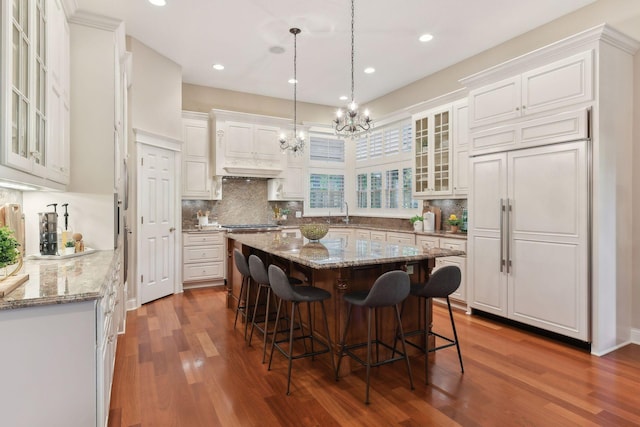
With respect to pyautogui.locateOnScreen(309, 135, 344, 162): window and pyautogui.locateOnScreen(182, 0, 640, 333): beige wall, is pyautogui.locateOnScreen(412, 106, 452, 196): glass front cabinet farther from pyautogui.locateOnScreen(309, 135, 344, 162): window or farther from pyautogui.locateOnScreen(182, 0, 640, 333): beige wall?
pyautogui.locateOnScreen(309, 135, 344, 162): window

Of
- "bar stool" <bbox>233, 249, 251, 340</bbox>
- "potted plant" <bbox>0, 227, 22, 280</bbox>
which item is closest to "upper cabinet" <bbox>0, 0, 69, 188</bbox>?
"potted plant" <bbox>0, 227, 22, 280</bbox>

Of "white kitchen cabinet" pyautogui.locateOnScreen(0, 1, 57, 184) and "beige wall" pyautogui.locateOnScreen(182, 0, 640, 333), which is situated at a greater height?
"beige wall" pyautogui.locateOnScreen(182, 0, 640, 333)

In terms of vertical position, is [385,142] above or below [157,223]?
above

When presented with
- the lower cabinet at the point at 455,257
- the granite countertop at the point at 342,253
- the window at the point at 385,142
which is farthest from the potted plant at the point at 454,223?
the granite countertop at the point at 342,253

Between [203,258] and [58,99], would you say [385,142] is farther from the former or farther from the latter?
[58,99]

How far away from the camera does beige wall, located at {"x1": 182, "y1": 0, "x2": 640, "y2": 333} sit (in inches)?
139

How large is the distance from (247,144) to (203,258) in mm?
2088

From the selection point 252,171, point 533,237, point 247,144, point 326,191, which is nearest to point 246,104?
point 247,144

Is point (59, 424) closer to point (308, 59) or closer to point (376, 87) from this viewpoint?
point (308, 59)

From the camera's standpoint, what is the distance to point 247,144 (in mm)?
6359

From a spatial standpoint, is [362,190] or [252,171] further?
[362,190]

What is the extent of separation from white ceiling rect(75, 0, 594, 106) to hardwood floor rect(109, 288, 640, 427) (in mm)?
3038

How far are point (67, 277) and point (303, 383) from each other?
1.74 m

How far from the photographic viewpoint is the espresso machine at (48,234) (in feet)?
8.55
